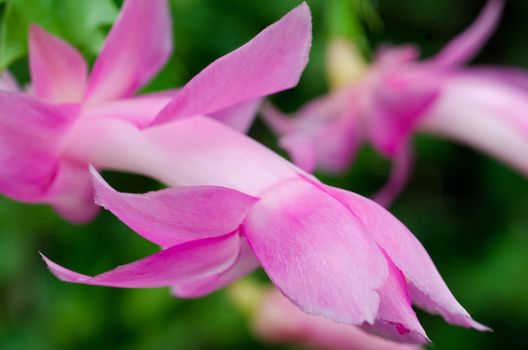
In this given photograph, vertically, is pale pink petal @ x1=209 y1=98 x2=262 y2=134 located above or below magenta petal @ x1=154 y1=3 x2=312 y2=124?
below

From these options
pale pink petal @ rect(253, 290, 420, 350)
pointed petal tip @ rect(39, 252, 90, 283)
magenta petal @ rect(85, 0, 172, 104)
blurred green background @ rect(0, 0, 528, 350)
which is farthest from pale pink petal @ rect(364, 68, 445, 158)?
pointed petal tip @ rect(39, 252, 90, 283)

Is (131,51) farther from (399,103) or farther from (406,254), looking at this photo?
(399,103)

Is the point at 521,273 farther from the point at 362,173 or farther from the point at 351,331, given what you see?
the point at 351,331

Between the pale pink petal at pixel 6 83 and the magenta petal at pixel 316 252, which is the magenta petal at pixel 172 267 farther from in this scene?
the pale pink petal at pixel 6 83

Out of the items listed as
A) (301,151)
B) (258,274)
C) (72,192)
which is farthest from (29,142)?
(258,274)

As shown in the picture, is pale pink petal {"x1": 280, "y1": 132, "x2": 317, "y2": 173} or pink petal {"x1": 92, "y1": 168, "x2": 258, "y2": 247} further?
pale pink petal {"x1": 280, "y1": 132, "x2": 317, "y2": 173}

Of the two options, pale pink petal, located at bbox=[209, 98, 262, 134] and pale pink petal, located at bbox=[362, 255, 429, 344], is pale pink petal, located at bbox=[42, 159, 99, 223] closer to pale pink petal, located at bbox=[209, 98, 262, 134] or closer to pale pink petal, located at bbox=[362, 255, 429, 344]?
pale pink petal, located at bbox=[209, 98, 262, 134]
